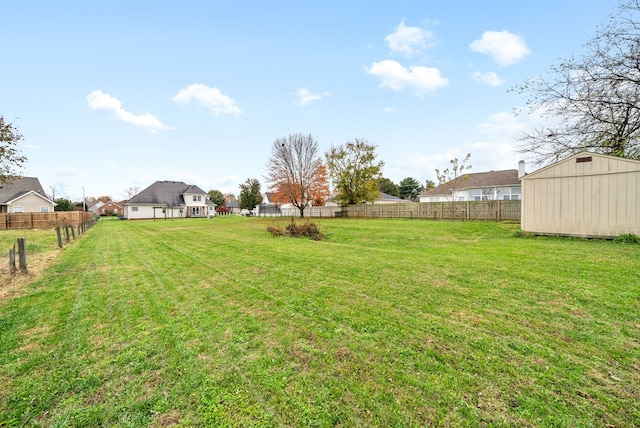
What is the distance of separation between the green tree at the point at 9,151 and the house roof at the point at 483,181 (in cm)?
3520

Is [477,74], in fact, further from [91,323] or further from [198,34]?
[91,323]

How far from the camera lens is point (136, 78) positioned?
45.8 feet

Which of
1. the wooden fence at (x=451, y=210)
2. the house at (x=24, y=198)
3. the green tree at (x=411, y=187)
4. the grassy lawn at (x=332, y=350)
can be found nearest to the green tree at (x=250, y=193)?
the house at (x=24, y=198)

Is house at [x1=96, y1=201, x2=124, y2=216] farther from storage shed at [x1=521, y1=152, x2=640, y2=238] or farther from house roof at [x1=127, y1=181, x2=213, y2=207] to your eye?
storage shed at [x1=521, y1=152, x2=640, y2=238]

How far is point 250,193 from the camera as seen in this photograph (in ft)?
185

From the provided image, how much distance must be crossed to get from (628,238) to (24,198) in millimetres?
47198

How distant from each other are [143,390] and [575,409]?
334 cm

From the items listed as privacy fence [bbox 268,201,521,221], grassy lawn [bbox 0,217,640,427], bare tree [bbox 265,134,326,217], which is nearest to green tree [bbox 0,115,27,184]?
grassy lawn [bbox 0,217,640,427]

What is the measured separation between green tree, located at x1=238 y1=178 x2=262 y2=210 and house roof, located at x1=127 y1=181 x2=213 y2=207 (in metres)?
10.4

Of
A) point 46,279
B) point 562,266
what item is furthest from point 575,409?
point 46,279

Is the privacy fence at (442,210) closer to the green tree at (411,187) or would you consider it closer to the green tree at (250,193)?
the green tree at (250,193)

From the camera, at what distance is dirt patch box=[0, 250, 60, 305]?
5.09 m

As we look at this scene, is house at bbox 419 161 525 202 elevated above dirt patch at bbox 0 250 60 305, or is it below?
above

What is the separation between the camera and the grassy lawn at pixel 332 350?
6.18 feet
